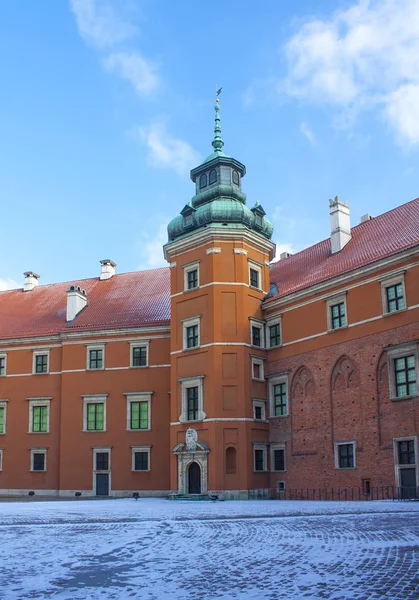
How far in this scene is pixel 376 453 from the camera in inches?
1123

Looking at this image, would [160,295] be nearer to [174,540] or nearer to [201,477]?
[201,477]

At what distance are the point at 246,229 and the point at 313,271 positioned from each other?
4.27m

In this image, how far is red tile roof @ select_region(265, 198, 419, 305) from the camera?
100ft

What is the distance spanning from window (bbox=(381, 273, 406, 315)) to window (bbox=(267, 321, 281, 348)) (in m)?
7.74

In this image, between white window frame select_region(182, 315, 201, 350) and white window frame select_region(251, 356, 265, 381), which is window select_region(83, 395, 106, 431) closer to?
white window frame select_region(182, 315, 201, 350)

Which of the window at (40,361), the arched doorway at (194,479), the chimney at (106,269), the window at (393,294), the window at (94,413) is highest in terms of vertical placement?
the chimney at (106,269)

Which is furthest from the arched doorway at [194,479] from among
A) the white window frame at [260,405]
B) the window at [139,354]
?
the window at [139,354]

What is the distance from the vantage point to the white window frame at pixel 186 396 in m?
35.0

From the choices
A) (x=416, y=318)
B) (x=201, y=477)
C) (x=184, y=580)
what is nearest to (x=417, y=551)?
A: (x=184, y=580)

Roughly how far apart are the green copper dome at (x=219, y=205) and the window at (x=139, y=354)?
6935mm

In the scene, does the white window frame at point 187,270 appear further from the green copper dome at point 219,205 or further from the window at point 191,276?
the green copper dome at point 219,205

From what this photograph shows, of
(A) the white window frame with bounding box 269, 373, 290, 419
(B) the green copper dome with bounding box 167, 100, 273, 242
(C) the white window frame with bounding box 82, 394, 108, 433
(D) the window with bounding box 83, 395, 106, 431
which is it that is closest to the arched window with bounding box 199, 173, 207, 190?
(B) the green copper dome with bounding box 167, 100, 273, 242

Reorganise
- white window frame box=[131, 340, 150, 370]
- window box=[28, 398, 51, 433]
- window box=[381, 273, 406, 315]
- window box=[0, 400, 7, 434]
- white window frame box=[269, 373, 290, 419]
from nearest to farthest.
Answer: window box=[381, 273, 406, 315] → white window frame box=[269, 373, 290, 419] → white window frame box=[131, 340, 150, 370] → window box=[28, 398, 51, 433] → window box=[0, 400, 7, 434]

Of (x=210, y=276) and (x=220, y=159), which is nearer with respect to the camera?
(x=210, y=276)
